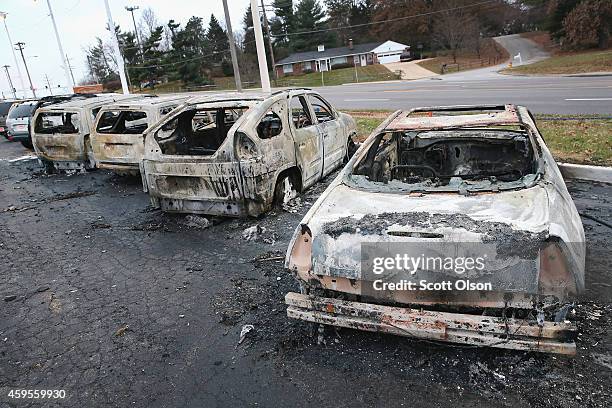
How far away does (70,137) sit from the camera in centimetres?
913

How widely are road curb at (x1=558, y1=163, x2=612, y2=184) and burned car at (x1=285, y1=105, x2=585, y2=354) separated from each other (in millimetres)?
3280

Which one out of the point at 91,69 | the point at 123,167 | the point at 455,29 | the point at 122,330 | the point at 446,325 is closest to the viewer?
the point at 446,325

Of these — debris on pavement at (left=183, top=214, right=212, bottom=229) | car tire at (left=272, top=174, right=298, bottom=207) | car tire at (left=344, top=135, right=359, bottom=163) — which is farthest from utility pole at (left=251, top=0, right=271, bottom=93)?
debris on pavement at (left=183, top=214, right=212, bottom=229)

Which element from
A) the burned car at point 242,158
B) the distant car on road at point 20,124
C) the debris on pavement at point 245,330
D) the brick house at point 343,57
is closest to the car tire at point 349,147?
the burned car at point 242,158

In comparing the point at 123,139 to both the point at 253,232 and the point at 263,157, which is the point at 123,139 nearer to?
the point at 263,157

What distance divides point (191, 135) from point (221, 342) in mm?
4413

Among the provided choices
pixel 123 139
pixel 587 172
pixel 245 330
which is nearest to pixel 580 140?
pixel 587 172

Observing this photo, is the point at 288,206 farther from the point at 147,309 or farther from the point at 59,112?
the point at 59,112

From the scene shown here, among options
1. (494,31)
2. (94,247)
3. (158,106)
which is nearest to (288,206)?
(94,247)

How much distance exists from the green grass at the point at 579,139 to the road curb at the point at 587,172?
0.46 m

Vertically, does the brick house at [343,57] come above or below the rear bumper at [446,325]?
above

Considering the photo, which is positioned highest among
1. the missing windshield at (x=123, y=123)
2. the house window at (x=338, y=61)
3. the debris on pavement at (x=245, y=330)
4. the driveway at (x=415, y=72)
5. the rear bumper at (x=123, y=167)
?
the house window at (x=338, y=61)

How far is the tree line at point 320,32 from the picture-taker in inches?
2228

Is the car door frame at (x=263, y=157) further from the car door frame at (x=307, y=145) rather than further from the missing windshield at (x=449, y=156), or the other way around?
the missing windshield at (x=449, y=156)
